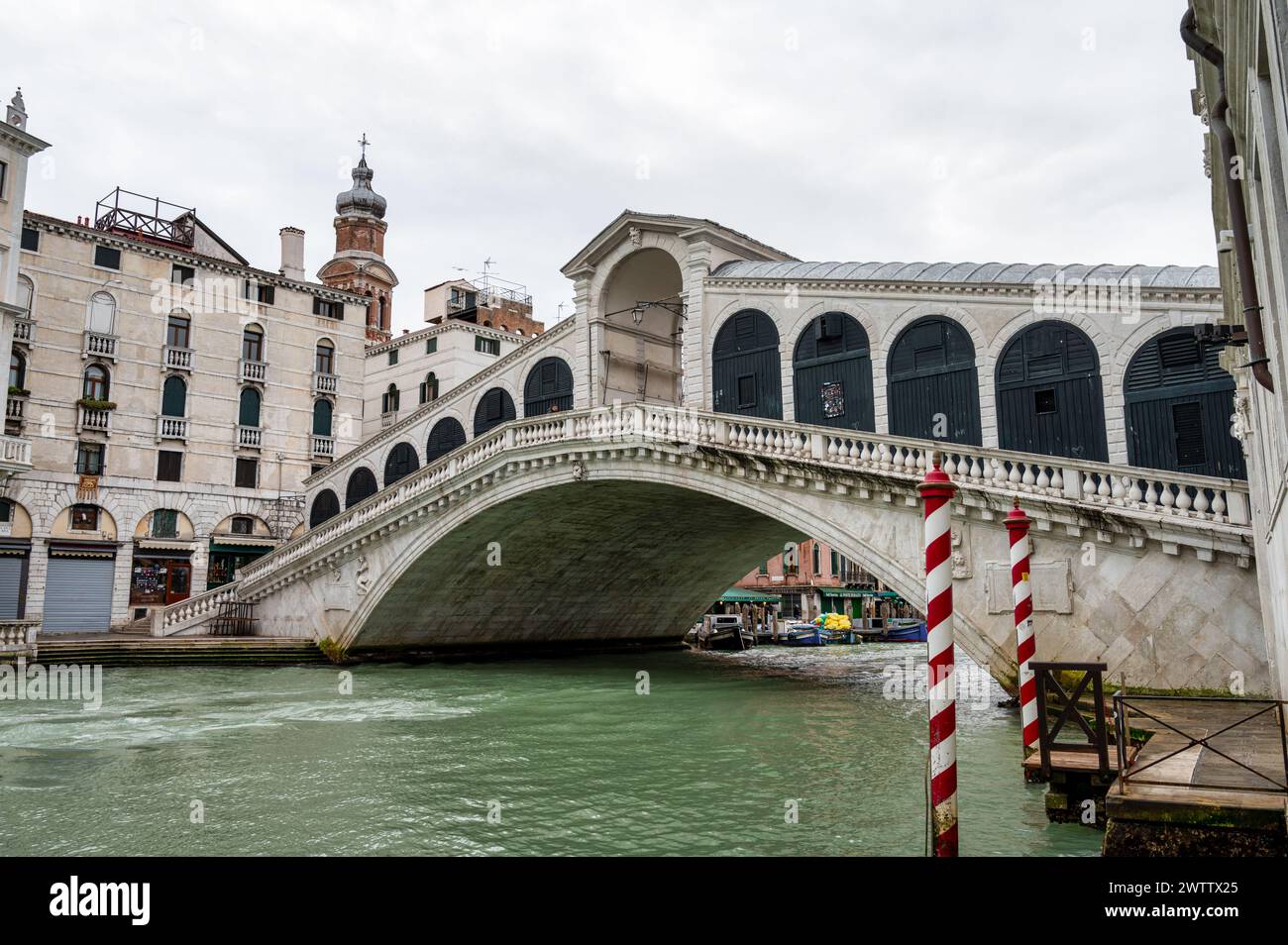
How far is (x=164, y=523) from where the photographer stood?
1056 inches

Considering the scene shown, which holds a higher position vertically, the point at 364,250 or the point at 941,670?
the point at 364,250

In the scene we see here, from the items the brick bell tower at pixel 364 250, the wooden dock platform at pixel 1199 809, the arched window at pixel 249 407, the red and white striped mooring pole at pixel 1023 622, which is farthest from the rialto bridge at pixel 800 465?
the brick bell tower at pixel 364 250

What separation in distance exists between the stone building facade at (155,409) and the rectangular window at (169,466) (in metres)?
0.04

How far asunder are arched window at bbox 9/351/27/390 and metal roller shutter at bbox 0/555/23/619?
14.6 ft

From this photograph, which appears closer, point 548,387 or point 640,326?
point 640,326

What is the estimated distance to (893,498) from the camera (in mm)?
13781

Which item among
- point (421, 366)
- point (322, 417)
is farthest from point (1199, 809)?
point (421, 366)

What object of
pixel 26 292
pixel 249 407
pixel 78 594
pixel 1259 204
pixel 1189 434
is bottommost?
pixel 78 594

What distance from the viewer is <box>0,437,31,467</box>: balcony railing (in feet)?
67.3

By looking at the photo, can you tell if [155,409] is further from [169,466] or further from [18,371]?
[18,371]

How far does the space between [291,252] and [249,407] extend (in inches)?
215

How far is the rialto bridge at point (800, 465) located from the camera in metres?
11.7

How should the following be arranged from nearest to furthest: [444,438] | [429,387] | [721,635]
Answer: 1. [444,438]
2. [721,635]
3. [429,387]

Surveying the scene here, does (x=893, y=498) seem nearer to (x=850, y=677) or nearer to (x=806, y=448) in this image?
(x=806, y=448)
